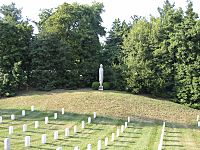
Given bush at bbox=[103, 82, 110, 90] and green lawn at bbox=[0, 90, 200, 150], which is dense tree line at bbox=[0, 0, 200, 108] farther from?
green lawn at bbox=[0, 90, 200, 150]

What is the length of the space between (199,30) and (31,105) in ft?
68.5

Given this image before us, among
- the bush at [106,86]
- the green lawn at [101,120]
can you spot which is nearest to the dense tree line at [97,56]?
the bush at [106,86]

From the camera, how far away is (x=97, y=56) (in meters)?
48.6

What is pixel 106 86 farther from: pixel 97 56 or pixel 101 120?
pixel 101 120

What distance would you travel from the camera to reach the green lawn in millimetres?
21953

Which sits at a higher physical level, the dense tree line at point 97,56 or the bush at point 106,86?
the dense tree line at point 97,56

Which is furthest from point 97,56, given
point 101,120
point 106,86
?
point 101,120

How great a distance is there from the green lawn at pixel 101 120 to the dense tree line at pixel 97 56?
366 centimetres

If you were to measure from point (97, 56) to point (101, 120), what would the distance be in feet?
60.5

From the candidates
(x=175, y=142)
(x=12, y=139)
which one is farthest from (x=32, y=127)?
(x=175, y=142)

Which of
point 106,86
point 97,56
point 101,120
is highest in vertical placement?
point 97,56

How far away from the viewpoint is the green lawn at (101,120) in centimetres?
2195

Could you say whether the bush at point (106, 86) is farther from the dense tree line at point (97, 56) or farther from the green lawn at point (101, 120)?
the green lawn at point (101, 120)

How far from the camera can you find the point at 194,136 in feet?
88.4
